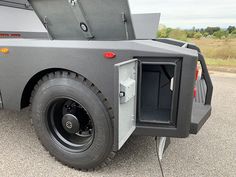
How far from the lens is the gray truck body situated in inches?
75.2

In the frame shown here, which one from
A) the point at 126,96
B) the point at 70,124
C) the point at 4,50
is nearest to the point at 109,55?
Answer: the point at 126,96

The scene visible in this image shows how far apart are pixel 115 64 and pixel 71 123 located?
0.86 m

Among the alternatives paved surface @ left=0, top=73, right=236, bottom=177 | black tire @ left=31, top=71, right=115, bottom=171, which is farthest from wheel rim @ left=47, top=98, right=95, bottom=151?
paved surface @ left=0, top=73, right=236, bottom=177

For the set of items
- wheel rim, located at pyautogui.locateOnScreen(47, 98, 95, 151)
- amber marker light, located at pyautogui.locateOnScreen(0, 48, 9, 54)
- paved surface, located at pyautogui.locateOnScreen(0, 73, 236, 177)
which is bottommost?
paved surface, located at pyautogui.locateOnScreen(0, 73, 236, 177)

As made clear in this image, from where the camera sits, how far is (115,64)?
184cm

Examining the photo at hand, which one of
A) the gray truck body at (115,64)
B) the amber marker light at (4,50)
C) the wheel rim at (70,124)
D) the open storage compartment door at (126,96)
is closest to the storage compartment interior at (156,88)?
the gray truck body at (115,64)

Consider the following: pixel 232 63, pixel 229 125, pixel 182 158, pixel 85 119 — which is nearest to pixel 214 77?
pixel 232 63

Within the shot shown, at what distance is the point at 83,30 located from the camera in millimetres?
2350

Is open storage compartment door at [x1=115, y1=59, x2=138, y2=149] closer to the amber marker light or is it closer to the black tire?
the black tire

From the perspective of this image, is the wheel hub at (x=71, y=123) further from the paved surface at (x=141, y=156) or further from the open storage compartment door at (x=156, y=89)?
the open storage compartment door at (x=156, y=89)

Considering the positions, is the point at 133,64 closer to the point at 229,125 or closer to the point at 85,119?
the point at 85,119

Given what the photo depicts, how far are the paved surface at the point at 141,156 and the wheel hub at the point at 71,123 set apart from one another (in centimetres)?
42

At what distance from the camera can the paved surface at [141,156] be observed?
2299mm

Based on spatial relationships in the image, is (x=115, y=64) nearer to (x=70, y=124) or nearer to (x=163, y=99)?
(x=163, y=99)
